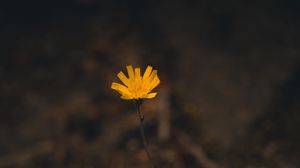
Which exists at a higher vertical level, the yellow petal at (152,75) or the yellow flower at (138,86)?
the yellow petal at (152,75)

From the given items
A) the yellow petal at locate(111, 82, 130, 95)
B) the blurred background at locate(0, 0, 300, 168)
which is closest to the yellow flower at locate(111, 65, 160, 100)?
the yellow petal at locate(111, 82, 130, 95)

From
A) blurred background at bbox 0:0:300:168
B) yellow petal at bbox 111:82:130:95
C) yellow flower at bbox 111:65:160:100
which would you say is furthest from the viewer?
blurred background at bbox 0:0:300:168

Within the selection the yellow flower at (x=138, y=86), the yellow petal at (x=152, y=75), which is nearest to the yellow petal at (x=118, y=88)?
the yellow flower at (x=138, y=86)

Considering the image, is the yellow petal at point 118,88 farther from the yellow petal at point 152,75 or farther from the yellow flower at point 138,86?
the yellow petal at point 152,75

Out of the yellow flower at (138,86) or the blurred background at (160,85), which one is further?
the blurred background at (160,85)

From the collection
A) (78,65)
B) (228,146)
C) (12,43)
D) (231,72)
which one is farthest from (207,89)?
(12,43)

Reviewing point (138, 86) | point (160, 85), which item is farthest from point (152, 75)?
point (160, 85)

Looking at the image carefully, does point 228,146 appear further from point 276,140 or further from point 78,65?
point 78,65

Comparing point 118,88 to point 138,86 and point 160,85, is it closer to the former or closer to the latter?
point 138,86

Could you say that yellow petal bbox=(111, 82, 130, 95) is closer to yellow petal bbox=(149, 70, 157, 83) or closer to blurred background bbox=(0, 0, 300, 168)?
yellow petal bbox=(149, 70, 157, 83)
